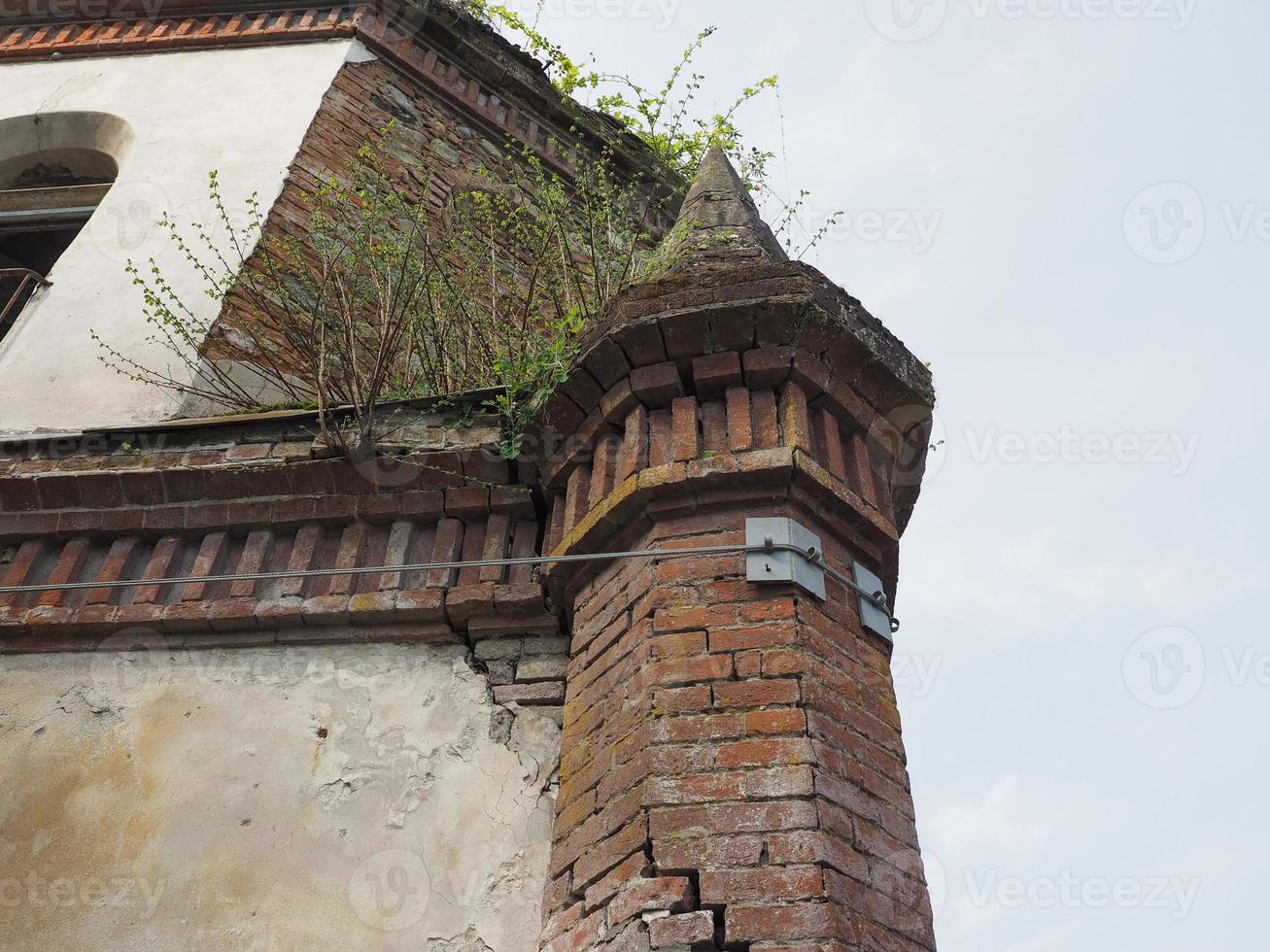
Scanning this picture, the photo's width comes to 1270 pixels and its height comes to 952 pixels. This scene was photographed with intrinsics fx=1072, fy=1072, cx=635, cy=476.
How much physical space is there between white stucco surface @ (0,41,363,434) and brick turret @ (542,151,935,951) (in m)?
Result: 2.49

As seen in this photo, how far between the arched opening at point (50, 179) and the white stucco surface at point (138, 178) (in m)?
0.09

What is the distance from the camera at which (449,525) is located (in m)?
3.86

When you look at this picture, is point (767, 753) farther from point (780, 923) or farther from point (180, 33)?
point (180, 33)

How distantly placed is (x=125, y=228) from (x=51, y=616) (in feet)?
9.20

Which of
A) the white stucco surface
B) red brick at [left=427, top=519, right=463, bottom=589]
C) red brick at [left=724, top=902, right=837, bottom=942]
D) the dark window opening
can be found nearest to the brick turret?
red brick at [left=724, top=902, right=837, bottom=942]

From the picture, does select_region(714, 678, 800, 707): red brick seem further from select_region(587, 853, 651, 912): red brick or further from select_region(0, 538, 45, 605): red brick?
select_region(0, 538, 45, 605): red brick

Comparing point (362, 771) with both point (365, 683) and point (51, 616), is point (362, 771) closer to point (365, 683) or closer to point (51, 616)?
point (365, 683)

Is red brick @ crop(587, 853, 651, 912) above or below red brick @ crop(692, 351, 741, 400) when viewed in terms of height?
below

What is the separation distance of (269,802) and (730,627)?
1560 millimetres

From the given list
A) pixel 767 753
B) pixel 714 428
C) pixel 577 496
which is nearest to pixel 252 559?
pixel 577 496

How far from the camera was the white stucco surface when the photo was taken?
4.93m

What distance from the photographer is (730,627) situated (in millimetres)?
2979

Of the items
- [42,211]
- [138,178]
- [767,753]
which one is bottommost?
[767,753]

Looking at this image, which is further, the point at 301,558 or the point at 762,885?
the point at 301,558
